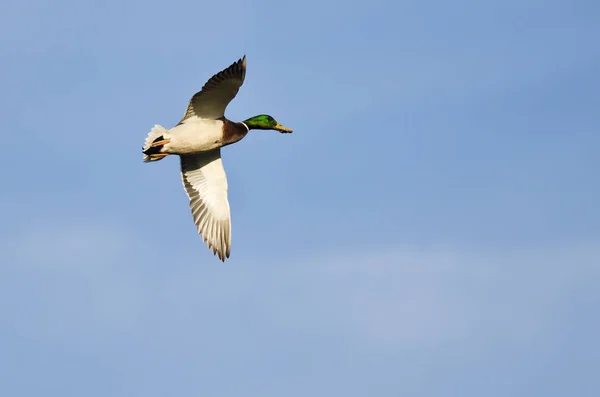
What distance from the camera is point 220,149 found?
993 inches

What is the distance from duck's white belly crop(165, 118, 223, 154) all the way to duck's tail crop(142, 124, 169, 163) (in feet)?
0.41

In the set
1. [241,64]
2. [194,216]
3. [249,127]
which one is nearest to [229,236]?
[194,216]

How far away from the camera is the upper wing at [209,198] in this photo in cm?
2522

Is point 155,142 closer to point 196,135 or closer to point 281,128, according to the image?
point 196,135

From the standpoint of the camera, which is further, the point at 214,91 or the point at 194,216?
the point at 194,216

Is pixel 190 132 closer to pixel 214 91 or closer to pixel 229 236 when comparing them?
pixel 214 91

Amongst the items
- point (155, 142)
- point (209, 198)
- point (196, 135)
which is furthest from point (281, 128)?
point (155, 142)

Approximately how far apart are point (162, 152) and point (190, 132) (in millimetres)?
742

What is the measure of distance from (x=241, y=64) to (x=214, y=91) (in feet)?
2.90

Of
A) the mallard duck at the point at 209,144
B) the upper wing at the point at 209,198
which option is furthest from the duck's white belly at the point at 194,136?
the upper wing at the point at 209,198

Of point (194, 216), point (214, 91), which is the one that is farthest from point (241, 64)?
point (194, 216)

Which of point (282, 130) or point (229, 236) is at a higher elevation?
point (282, 130)

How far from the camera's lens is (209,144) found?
24.0 metres

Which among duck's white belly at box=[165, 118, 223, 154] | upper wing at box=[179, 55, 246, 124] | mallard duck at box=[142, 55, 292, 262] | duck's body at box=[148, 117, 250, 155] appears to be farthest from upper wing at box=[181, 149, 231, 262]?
upper wing at box=[179, 55, 246, 124]
